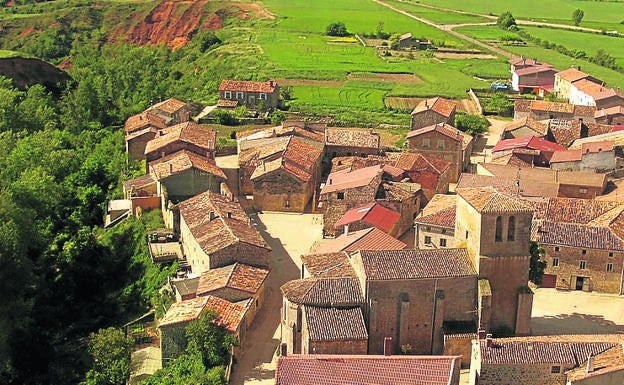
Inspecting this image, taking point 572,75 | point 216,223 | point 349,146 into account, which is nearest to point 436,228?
point 216,223

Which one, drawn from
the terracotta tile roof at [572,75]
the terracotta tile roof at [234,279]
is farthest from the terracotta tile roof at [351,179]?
the terracotta tile roof at [572,75]

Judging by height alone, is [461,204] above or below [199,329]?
above

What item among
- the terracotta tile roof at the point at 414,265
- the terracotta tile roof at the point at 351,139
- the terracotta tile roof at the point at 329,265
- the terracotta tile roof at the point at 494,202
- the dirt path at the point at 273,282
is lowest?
the dirt path at the point at 273,282

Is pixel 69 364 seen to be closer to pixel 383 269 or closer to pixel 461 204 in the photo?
pixel 383 269

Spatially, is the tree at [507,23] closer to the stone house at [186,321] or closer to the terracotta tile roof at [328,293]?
the terracotta tile roof at [328,293]

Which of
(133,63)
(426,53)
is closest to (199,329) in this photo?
(133,63)

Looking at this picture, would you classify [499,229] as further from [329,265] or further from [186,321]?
[186,321]

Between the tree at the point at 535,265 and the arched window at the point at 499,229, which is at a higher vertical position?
the arched window at the point at 499,229

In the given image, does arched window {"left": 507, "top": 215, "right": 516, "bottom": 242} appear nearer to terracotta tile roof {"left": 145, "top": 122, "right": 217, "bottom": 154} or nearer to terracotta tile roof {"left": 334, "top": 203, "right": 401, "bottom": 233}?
terracotta tile roof {"left": 334, "top": 203, "right": 401, "bottom": 233}
